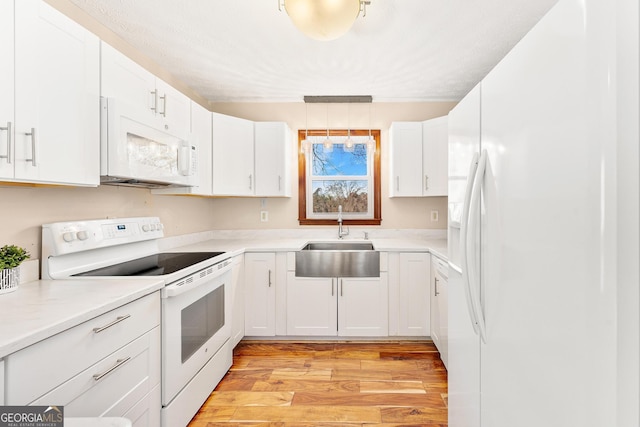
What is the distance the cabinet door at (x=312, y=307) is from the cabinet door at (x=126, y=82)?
5.81 ft

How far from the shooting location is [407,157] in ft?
10.6

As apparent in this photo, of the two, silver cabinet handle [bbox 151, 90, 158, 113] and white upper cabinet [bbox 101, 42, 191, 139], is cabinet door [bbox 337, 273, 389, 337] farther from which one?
silver cabinet handle [bbox 151, 90, 158, 113]

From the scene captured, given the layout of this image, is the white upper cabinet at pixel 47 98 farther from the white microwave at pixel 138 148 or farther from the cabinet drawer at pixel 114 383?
the cabinet drawer at pixel 114 383

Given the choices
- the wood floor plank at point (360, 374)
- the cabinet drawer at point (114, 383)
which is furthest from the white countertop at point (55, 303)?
the wood floor plank at point (360, 374)

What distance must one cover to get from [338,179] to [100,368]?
2775 millimetres

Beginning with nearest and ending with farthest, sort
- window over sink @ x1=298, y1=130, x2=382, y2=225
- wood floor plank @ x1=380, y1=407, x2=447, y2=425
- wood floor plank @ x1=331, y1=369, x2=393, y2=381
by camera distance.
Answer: wood floor plank @ x1=380, y1=407, x2=447, y2=425
wood floor plank @ x1=331, y1=369, x2=393, y2=381
window over sink @ x1=298, y1=130, x2=382, y2=225

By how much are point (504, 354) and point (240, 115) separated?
3.29 meters

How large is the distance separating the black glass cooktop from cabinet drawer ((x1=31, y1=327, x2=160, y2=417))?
0.39m

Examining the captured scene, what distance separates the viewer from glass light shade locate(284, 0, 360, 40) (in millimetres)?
1646

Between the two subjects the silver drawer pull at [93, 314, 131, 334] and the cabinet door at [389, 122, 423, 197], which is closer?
the silver drawer pull at [93, 314, 131, 334]

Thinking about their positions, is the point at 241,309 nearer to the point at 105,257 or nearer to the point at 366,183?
the point at 105,257

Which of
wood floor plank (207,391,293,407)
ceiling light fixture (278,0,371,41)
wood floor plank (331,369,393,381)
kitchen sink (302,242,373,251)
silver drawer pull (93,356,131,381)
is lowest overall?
wood floor plank (207,391,293,407)

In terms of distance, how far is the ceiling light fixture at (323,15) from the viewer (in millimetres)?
1646

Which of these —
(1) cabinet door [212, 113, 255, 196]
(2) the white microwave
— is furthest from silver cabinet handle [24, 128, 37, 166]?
(1) cabinet door [212, 113, 255, 196]
